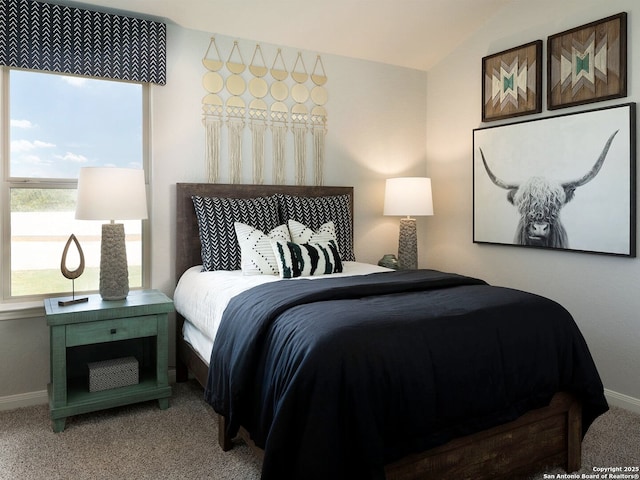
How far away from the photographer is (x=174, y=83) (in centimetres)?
332

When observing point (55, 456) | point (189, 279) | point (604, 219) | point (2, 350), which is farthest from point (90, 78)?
point (604, 219)

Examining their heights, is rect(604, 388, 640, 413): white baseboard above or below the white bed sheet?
below

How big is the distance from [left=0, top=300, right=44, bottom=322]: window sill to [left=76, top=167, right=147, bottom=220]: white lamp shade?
0.63 metres

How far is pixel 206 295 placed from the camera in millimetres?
2701

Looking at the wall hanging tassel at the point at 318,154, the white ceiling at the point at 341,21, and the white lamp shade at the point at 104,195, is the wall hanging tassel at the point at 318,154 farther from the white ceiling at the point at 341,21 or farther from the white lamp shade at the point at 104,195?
the white lamp shade at the point at 104,195

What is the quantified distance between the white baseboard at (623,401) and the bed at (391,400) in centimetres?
93

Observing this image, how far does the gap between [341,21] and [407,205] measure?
142 centimetres

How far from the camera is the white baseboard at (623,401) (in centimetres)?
293

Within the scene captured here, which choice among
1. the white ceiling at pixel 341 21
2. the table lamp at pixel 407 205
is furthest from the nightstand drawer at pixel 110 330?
the table lamp at pixel 407 205

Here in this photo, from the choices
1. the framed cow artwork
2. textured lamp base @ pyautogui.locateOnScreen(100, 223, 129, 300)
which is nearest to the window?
textured lamp base @ pyautogui.locateOnScreen(100, 223, 129, 300)

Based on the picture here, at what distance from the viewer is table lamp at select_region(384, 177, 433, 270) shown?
3.92 m

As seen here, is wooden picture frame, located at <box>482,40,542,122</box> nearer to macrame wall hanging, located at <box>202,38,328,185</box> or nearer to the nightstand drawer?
macrame wall hanging, located at <box>202,38,328,185</box>

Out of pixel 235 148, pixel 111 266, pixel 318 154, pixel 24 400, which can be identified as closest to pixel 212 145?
pixel 235 148

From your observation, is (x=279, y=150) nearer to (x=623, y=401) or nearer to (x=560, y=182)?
(x=560, y=182)
